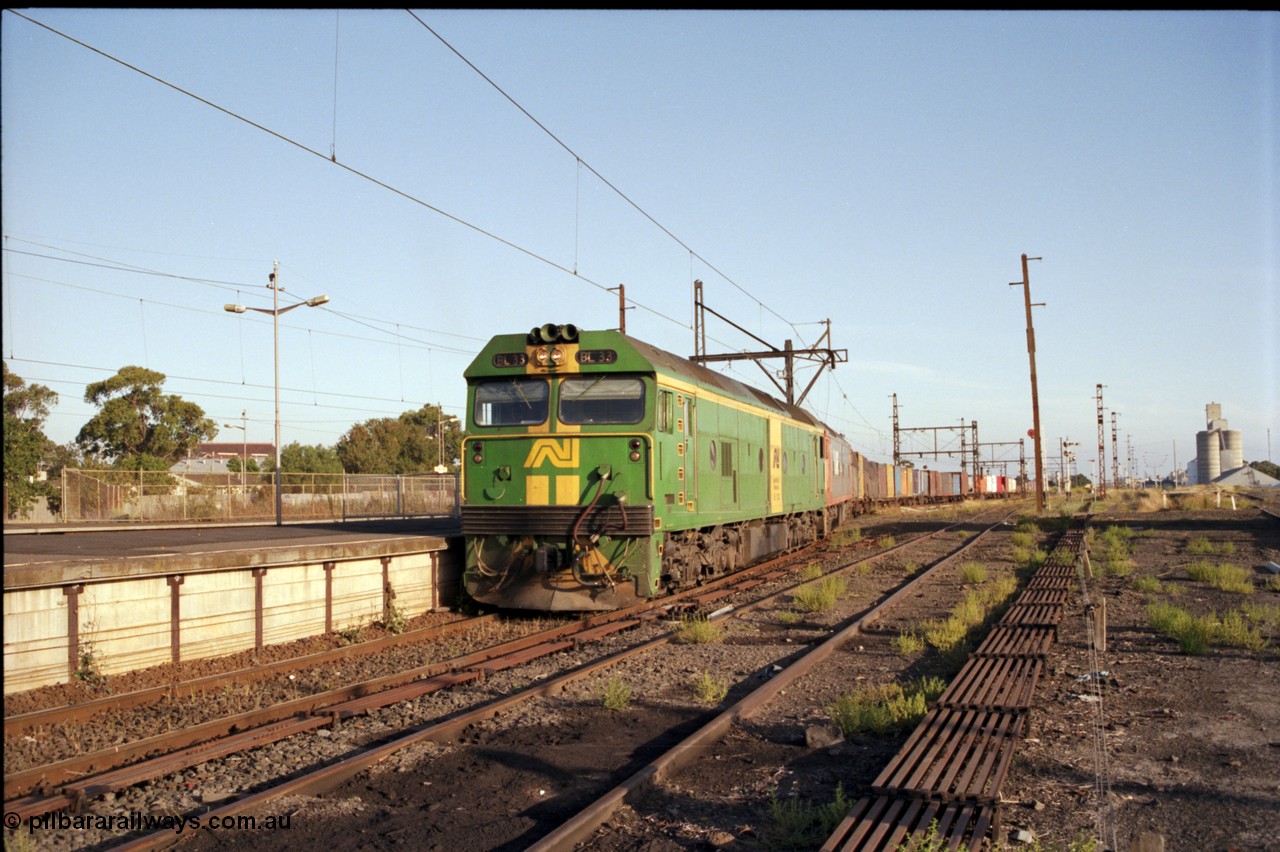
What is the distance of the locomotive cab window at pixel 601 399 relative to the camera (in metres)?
13.5

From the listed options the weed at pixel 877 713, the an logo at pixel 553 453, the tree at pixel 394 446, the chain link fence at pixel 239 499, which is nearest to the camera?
the weed at pixel 877 713

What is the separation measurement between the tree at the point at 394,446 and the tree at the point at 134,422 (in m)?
20.0

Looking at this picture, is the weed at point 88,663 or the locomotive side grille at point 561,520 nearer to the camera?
the weed at point 88,663

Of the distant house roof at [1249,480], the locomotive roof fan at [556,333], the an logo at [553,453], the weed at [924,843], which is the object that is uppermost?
the locomotive roof fan at [556,333]

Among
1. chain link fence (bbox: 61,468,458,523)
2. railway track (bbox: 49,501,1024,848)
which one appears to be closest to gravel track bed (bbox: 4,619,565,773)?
railway track (bbox: 49,501,1024,848)

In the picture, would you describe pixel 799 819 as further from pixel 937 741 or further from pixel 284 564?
pixel 284 564

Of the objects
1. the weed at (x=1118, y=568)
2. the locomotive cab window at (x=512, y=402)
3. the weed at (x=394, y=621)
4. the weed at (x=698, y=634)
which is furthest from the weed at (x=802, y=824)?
the weed at (x=1118, y=568)

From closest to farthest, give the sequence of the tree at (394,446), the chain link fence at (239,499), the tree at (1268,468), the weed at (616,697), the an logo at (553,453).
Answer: the weed at (616,697) < the an logo at (553,453) < the chain link fence at (239,499) < the tree at (394,446) < the tree at (1268,468)

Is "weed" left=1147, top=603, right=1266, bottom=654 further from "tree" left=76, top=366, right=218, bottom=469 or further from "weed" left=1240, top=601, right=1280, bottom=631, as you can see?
"tree" left=76, top=366, right=218, bottom=469

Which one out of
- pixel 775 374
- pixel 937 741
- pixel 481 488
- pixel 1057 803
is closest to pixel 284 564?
pixel 481 488

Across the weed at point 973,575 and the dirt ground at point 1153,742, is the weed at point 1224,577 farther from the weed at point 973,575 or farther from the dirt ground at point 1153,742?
the weed at point 973,575

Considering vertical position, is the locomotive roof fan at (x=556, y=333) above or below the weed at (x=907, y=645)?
above

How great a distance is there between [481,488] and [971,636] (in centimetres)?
672

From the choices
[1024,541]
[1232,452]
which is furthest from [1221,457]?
[1024,541]
